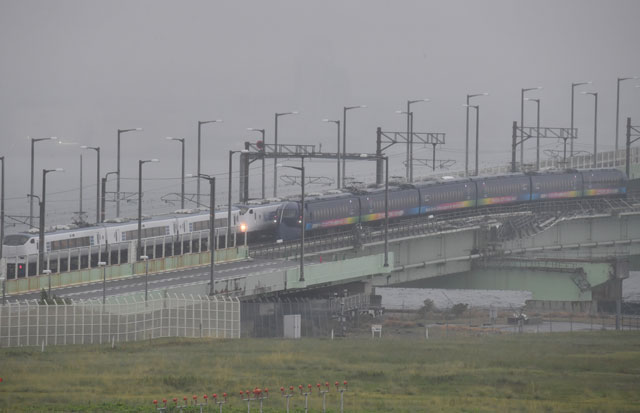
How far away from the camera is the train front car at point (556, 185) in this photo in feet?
489

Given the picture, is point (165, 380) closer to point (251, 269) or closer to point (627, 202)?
point (251, 269)

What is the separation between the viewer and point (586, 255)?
14250 centimetres

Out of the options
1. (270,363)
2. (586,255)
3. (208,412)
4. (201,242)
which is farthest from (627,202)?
(208,412)

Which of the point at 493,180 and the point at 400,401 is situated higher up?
the point at 493,180

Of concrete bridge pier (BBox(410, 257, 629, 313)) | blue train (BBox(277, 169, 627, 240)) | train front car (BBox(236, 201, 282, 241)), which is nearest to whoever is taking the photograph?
train front car (BBox(236, 201, 282, 241))

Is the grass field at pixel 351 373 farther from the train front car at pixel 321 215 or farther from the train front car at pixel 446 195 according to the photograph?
the train front car at pixel 446 195

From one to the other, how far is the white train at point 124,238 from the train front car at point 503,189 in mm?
32948

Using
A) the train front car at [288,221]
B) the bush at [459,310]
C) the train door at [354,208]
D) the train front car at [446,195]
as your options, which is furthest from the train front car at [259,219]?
the train front car at [446,195]

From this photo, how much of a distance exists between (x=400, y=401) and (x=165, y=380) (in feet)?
35.7

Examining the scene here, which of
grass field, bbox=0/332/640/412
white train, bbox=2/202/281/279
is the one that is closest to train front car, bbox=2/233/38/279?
white train, bbox=2/202/281/279

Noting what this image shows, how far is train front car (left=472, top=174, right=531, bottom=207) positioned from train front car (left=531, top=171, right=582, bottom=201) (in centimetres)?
101

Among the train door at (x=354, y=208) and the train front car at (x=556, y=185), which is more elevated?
the train front car at (x=556, y=185)

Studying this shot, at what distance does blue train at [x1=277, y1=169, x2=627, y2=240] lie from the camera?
119 metres

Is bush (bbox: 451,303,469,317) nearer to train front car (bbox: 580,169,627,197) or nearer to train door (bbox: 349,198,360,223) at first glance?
train door (bbox: 349,198,360,223)
